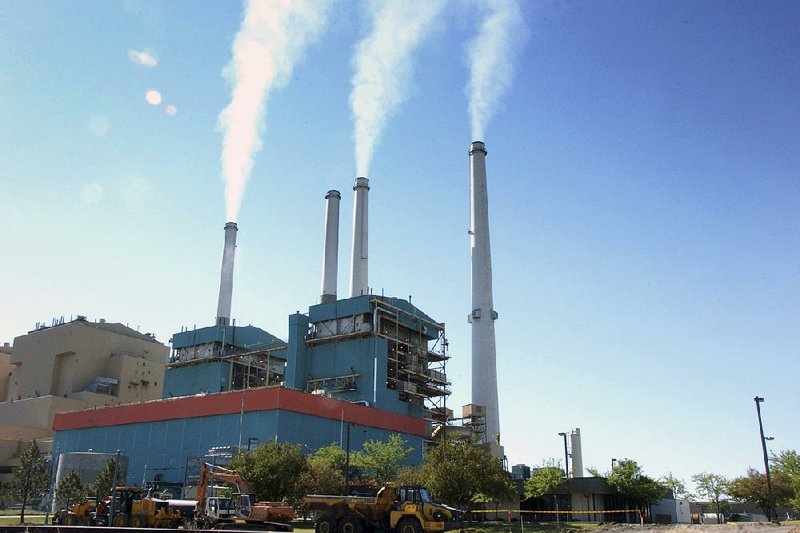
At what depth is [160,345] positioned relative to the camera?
115 metres

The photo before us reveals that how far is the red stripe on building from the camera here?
6003 cm

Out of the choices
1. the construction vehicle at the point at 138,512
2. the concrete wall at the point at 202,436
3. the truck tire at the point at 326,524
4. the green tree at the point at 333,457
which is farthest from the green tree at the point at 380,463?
the truck tire at the point at 326,524

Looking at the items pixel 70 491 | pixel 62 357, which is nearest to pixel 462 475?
pixel 70 491

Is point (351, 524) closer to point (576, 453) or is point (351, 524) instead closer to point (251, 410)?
point (251, 410)

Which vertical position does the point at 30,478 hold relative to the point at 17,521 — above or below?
above

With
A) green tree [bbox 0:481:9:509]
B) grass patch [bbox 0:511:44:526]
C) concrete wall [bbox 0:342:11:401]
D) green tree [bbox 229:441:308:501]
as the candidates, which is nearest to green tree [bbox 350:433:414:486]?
green tree [bbox 229:441:308:501]

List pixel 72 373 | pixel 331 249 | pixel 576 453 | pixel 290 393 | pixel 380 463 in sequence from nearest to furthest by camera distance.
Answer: pixel 380 463 < pixel 290 393 < pixel 576 453 < pixel 331 249 < pixel 72 373

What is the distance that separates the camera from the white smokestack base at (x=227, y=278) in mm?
91250

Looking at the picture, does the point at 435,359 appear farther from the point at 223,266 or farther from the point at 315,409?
the point at 223,266

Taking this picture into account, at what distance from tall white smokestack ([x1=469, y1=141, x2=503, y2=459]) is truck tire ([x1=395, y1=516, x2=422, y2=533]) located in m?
43.8

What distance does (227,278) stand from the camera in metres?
92.9

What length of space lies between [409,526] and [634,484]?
27429 mm

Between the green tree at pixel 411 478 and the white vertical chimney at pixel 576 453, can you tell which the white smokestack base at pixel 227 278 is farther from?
the green tree at pixel 411 478

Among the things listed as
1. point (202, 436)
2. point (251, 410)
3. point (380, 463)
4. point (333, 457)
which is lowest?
point (380, 463)
